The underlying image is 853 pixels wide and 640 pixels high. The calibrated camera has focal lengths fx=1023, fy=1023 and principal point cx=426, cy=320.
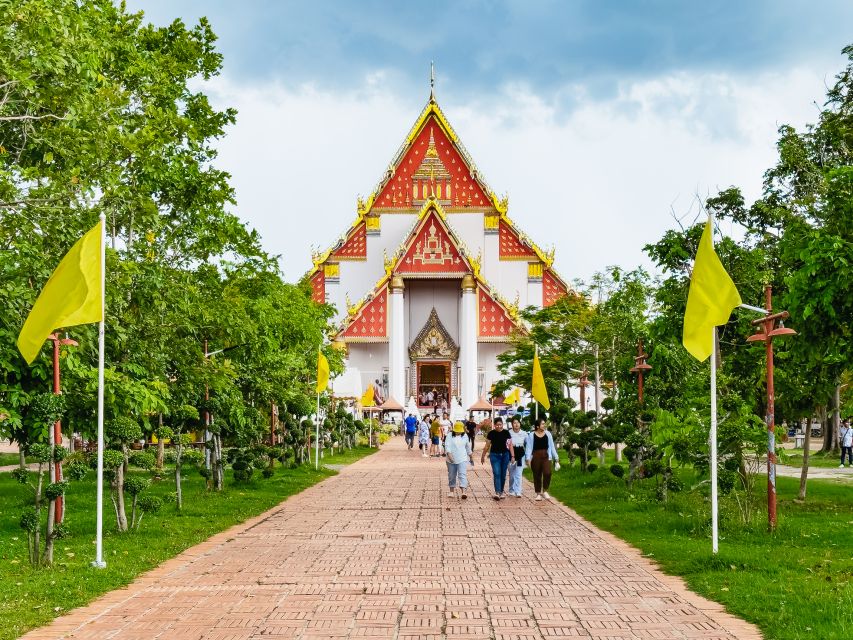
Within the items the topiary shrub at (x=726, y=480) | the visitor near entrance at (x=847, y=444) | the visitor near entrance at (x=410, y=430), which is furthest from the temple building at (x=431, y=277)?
the topiary shrub at (x=726, y=480)

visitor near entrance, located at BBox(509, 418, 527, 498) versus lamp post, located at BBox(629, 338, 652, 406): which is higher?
lamp post, located at BBox(629, 338, 652, 406)

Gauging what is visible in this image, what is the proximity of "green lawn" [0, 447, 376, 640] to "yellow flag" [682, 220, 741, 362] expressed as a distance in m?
6.64

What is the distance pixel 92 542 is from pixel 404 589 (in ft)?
17.8

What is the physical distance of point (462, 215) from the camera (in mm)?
58344

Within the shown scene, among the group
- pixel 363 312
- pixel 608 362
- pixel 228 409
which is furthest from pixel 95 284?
pixel 363 312

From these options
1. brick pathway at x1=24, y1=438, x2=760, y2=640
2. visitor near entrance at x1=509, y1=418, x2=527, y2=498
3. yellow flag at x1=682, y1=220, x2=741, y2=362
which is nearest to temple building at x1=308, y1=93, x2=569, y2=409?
visitor near entrance at x1=509, y1=418, x2=527, y2=498

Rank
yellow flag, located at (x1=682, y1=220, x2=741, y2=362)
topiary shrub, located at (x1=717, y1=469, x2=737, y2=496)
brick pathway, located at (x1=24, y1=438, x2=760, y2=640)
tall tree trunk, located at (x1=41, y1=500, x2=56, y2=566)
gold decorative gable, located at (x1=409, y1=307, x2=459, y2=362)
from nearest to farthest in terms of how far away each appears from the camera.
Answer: brick pathway, located at (x1=24, y1=438, x2=760, y2=640) → tall tree trunk, located at (x1=41, y1=500, x2=56, y2=566) → yellow flag, located at (x1=682, y1=220, x2=741, y2=362) → topiary shrub, located at (x1=717, y1=469, x2=737, y2=496) → gold decorative gable, located at (x1=409, y1=307, x2=459, y2=362)

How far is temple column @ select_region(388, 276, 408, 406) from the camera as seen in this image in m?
53.8

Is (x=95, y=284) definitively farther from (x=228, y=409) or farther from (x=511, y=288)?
(x=511, y=288)

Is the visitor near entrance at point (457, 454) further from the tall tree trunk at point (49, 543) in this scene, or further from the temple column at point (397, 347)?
the temple column at point (397, 347)

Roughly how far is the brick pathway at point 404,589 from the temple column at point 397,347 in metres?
38.0

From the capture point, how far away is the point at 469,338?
5391cm

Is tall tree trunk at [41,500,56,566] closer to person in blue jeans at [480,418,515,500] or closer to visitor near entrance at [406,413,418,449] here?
person in blue jeans at [480,418,515,500]

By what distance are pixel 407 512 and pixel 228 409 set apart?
4.55 m
